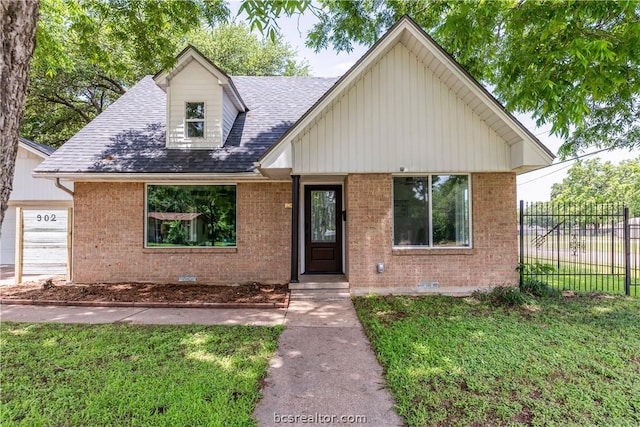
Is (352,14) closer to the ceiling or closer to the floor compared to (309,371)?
closer to the ceiling

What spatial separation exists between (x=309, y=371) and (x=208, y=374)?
3.88 feet

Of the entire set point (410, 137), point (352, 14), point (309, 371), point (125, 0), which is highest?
point (352, 14)

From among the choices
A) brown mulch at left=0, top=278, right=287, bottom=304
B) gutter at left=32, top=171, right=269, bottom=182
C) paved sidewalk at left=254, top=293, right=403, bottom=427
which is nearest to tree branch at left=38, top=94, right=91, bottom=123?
gutter at left=32, top=171, right=269, bottom=182

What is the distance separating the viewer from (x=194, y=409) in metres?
2.93

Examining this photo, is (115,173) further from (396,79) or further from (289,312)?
(396,79)

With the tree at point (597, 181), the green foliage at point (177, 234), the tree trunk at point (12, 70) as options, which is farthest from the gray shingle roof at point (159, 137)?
the tree at point (597, 181)

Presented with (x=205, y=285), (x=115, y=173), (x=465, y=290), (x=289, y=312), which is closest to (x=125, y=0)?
(x=115, y=173)

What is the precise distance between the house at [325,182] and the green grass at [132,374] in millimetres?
3157

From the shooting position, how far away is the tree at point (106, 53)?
22.4 feet

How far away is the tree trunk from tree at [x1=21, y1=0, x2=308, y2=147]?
186 inches

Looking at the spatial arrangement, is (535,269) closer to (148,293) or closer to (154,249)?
(148,293)

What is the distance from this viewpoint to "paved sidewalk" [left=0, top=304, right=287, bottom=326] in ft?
18.2

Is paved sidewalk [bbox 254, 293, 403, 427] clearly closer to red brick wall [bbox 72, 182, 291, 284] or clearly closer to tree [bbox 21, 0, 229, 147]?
red brick wall [bbox 72, 182, 291, 284]

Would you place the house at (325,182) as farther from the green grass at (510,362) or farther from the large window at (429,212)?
the green grass at (510,362)
